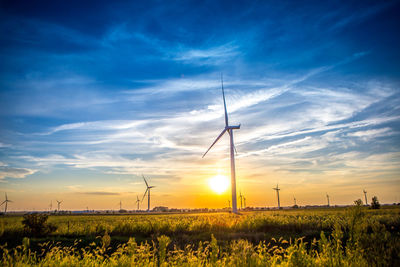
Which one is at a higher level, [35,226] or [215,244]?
[215,244]

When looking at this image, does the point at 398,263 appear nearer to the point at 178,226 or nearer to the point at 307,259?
the point at 307,259

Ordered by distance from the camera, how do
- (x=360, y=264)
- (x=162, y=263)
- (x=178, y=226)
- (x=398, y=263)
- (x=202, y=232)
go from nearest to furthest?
1. (x=398, y=263)
2. (x=360, y=264)
3. (x=162, y=263)
4. (x=202, y=232)
5. (x=178, y=226)

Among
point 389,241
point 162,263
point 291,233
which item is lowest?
point 291,233

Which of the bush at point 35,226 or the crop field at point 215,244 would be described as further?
the bush at point 35,226

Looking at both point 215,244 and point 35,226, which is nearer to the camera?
point 215,244

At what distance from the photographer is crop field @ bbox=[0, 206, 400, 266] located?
839 cm

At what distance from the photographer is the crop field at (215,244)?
8.39 meters

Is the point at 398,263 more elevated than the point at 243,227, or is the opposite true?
the point at 398,263

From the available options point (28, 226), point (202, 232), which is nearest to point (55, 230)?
point (28, 226)

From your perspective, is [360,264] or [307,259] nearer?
[360,264]

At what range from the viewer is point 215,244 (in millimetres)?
9219

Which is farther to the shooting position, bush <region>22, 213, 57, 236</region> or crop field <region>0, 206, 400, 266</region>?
bush <region>22, 213, 57, 236</region>

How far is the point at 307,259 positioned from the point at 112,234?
81.2 feet

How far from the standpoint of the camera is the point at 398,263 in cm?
710
